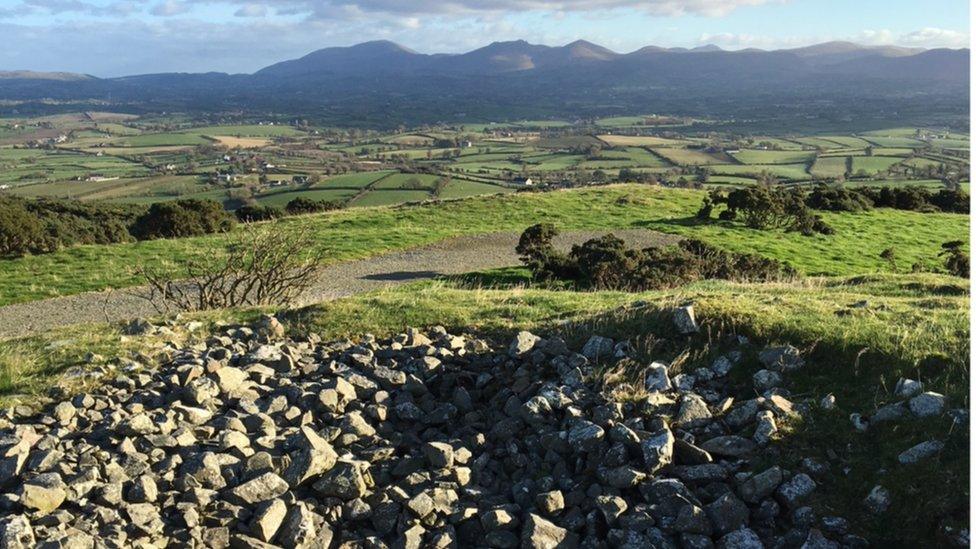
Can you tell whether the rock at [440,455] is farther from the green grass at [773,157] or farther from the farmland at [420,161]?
the green grass at [773,157]

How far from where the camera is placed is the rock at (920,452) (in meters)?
6.61

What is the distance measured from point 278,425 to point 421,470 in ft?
6.94

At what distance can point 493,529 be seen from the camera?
6.54 metres

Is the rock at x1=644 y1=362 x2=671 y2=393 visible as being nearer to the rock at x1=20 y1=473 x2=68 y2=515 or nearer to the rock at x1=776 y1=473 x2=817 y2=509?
the rock at x1=776 y1=473 x2=817 y2=509

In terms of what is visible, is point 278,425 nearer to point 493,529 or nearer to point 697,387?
point 493,529

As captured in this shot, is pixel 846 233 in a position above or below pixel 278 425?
below

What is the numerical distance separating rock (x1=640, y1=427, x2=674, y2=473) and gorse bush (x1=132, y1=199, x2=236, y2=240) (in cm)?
3171

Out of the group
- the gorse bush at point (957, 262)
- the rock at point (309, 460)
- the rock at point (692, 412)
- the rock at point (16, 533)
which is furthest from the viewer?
the gorse bush at point (957, 262)

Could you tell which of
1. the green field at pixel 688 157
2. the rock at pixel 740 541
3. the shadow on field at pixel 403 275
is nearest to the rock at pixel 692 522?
the rock at pixel 740 541

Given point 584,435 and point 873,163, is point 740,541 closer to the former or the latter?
point 584,435

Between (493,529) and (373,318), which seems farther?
(373,318)

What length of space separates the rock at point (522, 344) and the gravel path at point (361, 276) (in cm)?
578

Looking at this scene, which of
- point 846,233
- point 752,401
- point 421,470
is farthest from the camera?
point 846,233

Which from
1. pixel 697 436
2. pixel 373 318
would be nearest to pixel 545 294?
pixel 373 318
